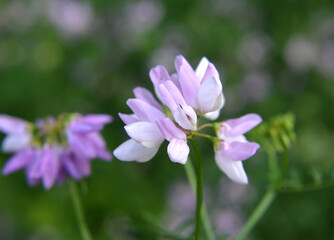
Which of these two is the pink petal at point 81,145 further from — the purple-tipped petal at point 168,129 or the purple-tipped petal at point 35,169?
the purple-tipped petal at point 168,129

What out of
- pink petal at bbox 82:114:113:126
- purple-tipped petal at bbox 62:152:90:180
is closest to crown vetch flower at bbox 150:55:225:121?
pink petal at bbox 82:114:113:126

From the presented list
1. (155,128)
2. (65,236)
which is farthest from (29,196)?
(155,128)

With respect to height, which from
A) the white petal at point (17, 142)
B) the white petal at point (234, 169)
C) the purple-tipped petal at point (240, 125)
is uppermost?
the white petal at point (17, 142)

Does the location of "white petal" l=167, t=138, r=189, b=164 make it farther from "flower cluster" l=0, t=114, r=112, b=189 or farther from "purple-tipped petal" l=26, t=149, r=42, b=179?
"purple-tipped petal" l=26, t=149, r=42, b=179

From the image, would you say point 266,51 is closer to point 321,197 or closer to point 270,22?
point 270,22

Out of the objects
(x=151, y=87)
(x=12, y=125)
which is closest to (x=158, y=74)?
(x=12, y=125)

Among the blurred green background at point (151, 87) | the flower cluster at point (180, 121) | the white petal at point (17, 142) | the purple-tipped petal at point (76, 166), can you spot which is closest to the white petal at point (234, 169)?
the flower cluster at point (180, 121)

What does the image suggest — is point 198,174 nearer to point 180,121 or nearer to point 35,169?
point 180,121

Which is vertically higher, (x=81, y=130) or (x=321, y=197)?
(x=81, y=130)
